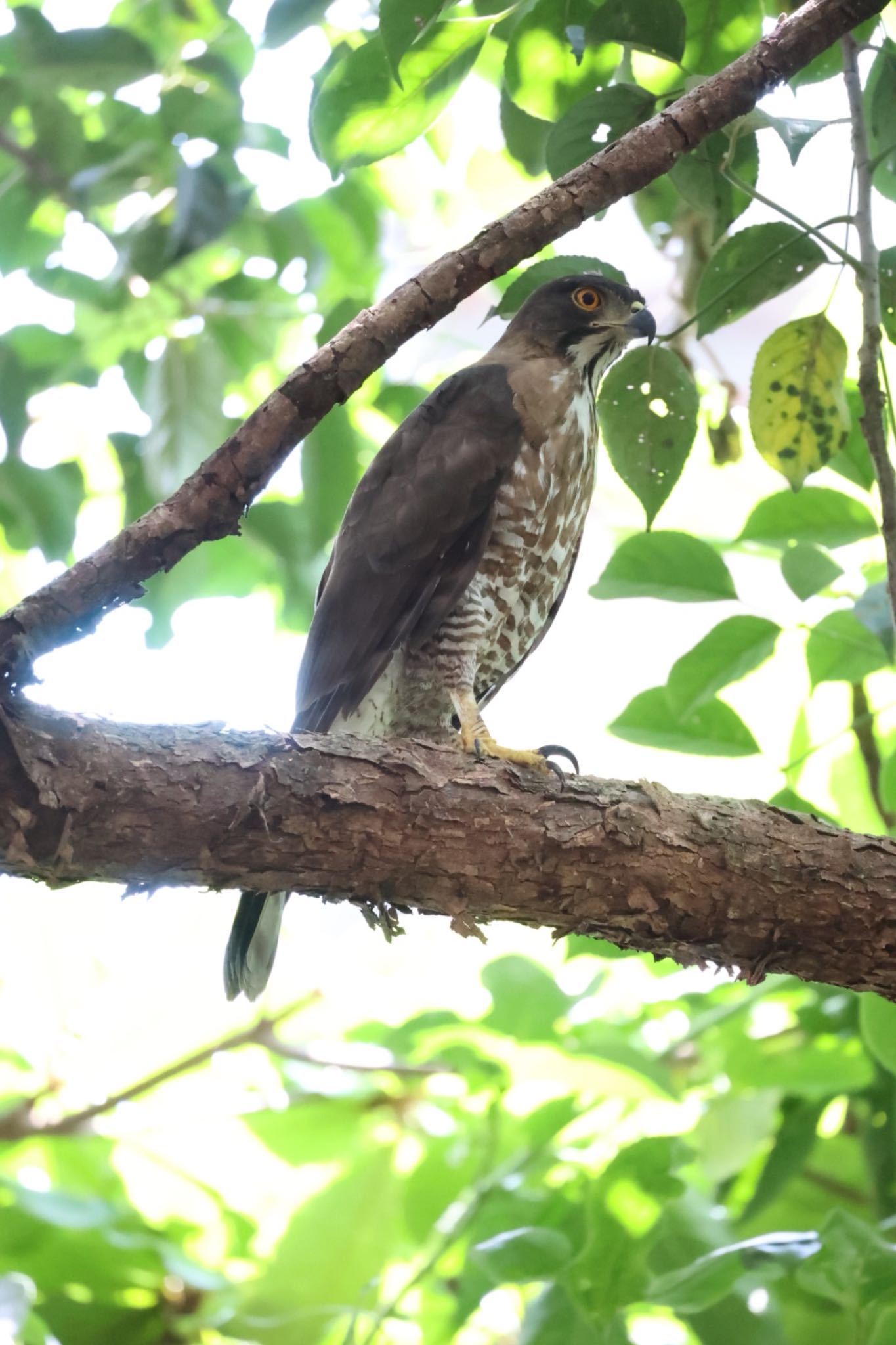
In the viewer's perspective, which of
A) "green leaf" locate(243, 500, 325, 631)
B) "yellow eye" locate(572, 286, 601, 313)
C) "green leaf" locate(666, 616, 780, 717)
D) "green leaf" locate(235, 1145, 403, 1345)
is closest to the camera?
"green leaf" locate(666, 616, 780, 717)

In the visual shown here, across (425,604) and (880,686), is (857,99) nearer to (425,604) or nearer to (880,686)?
(425,604)

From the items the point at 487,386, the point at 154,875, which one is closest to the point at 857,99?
the point at 487,386

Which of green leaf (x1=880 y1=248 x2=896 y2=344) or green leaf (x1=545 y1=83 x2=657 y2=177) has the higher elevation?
green leaf (x1=545 y1=83 x2=657 y2=177)

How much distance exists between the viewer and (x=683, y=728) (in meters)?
2.44

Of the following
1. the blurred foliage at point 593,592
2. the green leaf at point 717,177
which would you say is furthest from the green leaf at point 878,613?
the green leaf at point 717,177

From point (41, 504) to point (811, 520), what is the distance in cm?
195

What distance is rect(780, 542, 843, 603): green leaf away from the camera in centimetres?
228

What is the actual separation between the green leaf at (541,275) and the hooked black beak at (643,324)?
86cm

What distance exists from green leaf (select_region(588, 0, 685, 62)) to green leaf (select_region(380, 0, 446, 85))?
0.27 metres

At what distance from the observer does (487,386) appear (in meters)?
3.03

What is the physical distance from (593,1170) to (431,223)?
304 cm

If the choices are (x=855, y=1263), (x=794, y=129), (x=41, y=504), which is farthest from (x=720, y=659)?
(x=41, y=504)

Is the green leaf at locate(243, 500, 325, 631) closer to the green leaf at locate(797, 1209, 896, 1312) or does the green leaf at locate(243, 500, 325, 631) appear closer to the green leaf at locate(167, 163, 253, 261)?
the green leaf at locate(167, 163, 253, 261)

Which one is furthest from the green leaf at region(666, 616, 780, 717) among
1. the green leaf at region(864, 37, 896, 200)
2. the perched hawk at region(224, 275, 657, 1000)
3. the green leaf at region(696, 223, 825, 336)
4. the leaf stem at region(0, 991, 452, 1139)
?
the leaf stem at region(0, 991, 452, 1139)
